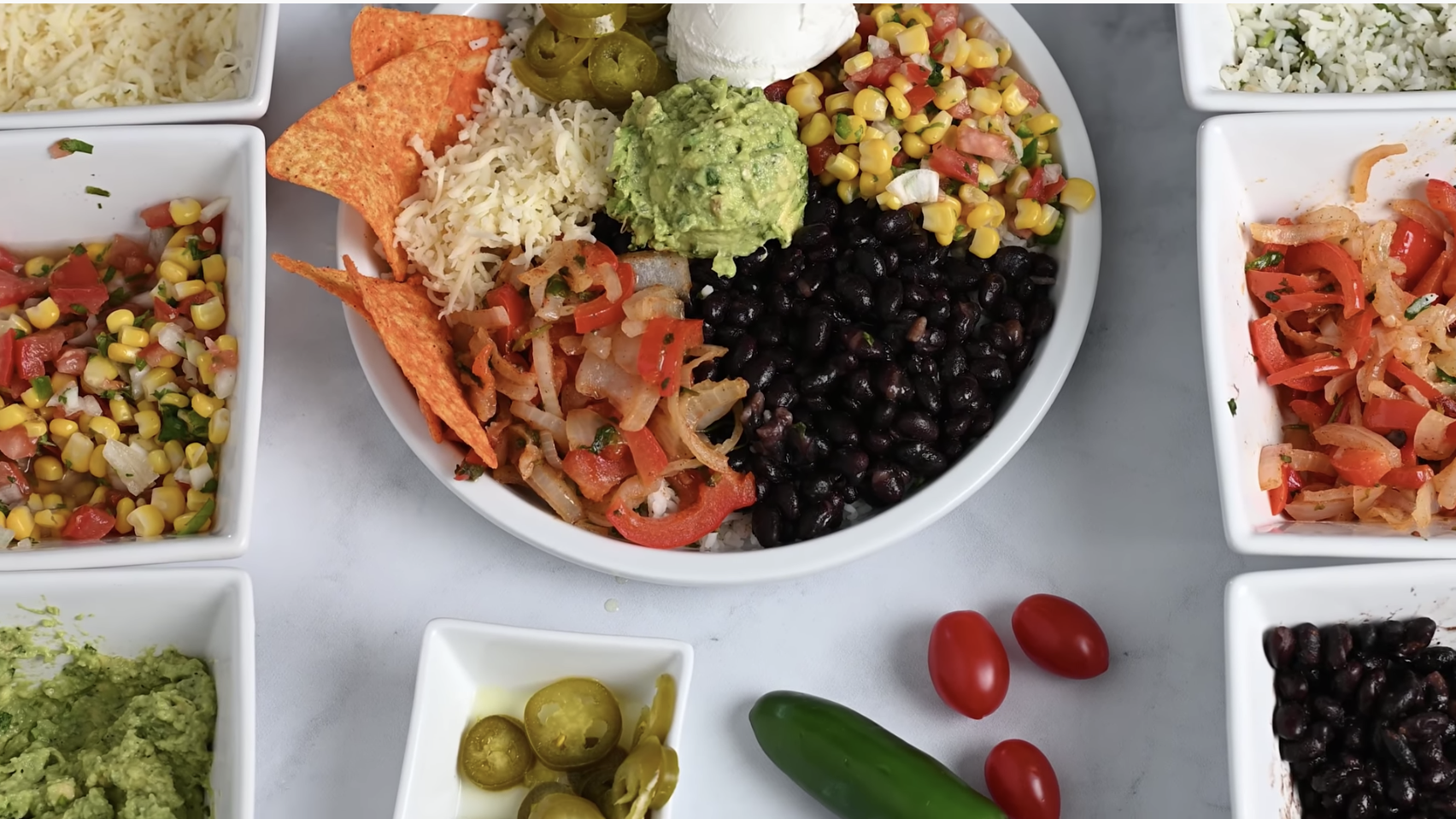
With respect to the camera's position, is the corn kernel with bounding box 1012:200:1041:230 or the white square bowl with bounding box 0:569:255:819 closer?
the white square bowl with bounding box 0:569:255:819

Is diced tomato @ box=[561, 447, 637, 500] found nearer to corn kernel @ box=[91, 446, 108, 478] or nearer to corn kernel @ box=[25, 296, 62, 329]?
corn kernel @ box=[91, 446, 108, 478]

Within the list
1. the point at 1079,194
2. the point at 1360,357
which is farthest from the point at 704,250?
the point at 1360,357

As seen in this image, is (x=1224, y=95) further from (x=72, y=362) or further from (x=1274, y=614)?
(x=72, y=362)

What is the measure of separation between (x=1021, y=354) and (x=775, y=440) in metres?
0.53

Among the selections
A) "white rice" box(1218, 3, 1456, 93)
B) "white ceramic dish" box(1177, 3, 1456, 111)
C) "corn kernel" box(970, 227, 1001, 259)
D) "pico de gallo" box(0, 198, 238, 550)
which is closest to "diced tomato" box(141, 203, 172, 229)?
"pico de gallo" box(0, 198, 238, 550)

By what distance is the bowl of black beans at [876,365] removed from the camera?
2.36m

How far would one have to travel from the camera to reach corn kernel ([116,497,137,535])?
2.31 metres

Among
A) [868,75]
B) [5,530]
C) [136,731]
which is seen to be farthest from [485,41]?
[136,731]

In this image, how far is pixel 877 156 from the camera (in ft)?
8.13

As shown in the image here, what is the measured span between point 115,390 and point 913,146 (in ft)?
5.52

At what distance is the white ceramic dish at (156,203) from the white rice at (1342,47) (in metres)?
1.94

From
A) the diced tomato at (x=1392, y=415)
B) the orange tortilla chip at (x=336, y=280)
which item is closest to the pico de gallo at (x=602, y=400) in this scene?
the orange tortilla chip at (x=336, y=280)

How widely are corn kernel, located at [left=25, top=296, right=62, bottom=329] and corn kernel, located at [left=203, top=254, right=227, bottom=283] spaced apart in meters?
0.30

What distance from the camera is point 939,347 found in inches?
95.7
